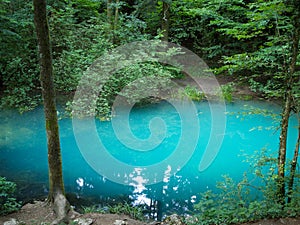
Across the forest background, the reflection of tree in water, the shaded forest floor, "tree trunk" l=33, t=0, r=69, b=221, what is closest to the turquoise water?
the reflection of tree in water

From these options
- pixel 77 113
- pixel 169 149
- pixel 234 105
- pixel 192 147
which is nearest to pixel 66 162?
pixel 77 113

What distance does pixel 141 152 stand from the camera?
8.98 m

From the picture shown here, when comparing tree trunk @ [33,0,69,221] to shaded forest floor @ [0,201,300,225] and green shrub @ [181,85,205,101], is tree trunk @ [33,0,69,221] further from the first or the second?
green shrub @ [181,85,205,101]

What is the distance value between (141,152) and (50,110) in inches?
182

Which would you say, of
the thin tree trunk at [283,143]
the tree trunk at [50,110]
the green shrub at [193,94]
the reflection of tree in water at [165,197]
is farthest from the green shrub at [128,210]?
the green shrub at [193,94]

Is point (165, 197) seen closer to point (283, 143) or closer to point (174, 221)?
point (174, 221)

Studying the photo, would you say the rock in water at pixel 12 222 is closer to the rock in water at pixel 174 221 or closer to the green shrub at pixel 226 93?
the rock in water at pixel 174 221

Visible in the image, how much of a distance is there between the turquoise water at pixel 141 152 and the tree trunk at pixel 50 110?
1.44 m

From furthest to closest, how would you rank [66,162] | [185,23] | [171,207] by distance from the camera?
1. [185,23]
2. [66,162]
3. [171,207]

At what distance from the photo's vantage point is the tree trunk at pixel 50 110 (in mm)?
4355

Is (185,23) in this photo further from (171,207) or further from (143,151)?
(171,207)

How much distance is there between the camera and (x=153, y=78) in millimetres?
12047

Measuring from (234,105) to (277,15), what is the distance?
832cm

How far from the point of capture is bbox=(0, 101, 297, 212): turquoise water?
6805 mm
